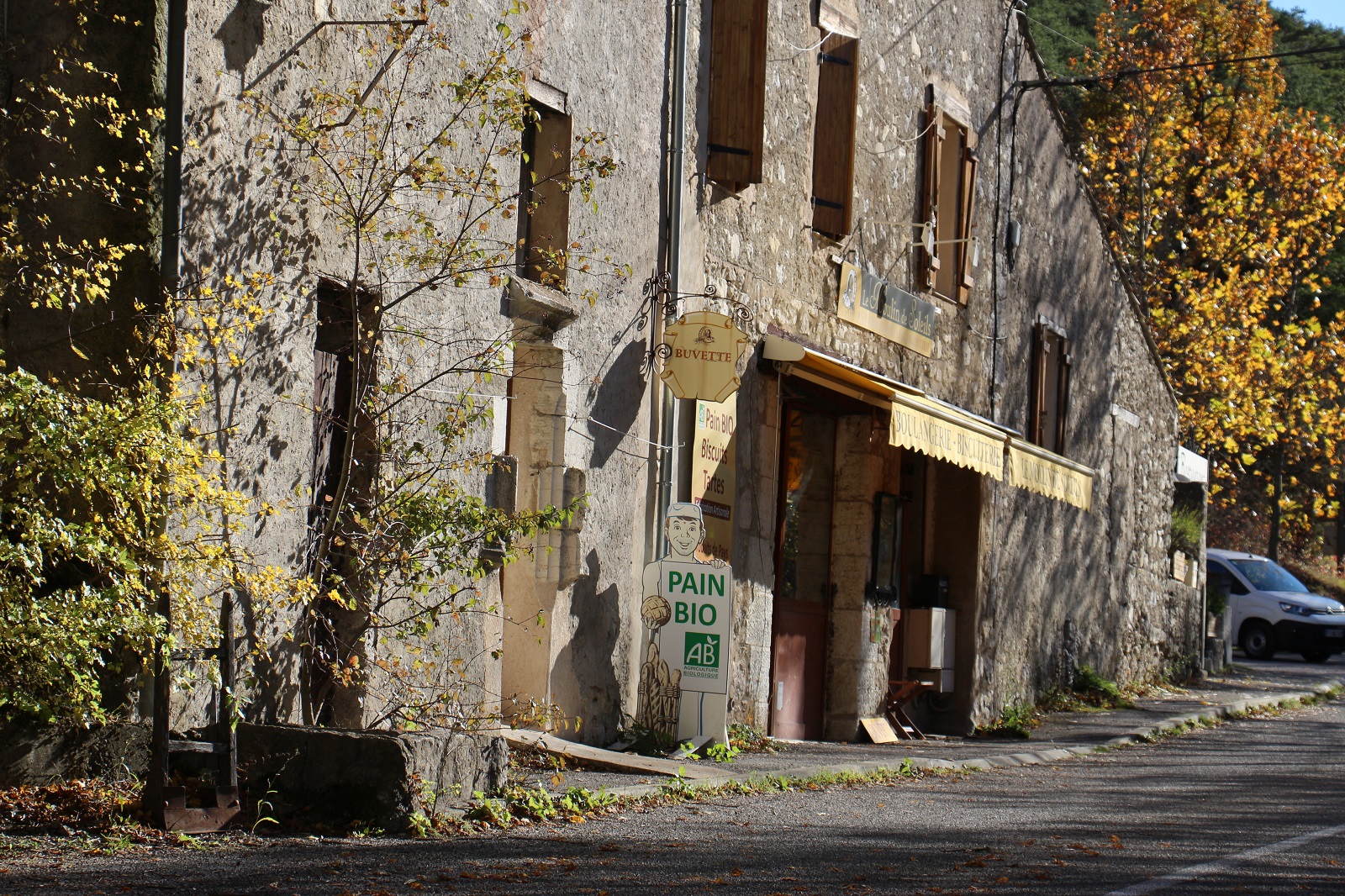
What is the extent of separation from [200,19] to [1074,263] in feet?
41.0

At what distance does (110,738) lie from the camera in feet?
20.2

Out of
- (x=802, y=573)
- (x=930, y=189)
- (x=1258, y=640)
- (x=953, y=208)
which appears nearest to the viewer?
(x=802, y=573)

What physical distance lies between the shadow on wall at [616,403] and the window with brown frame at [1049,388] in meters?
7.51

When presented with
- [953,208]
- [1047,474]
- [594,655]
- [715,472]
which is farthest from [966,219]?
[594,655]

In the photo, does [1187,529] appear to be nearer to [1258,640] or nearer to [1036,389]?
[1036,389]

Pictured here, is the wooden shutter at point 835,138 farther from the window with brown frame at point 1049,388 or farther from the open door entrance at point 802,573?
the window with brown frame at point 1049,388

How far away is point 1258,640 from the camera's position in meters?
26.0

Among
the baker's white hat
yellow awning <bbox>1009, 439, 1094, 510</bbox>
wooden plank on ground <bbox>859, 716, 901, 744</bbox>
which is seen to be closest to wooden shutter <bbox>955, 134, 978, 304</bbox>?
yellow awning <bbox>1009, 439, 1094, 510</bbox>

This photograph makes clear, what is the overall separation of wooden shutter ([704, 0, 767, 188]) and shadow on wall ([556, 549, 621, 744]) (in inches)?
119

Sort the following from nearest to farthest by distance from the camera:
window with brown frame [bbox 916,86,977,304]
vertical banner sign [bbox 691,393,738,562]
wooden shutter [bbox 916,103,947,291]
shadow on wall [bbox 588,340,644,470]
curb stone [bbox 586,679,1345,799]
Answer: curb stone [bbox 586,679,1345,799], shadow on wall [bbox 588,340,644,470], vertical banner sign [bbox 691,393,738,562], wooden shutter [bbox 916,103,947,291], window with brown frame [bbox 916,86,977,304]

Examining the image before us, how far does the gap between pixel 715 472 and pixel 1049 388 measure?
7.33 m

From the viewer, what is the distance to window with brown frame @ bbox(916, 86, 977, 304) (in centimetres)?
1409

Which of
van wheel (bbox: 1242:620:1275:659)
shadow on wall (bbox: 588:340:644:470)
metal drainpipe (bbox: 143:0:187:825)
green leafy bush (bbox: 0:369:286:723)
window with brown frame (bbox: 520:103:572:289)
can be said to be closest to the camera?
green leafy bush (bbox: 0:369:286:723)

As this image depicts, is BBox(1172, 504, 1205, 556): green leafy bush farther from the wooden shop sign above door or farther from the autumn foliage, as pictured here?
the wooden shop sign above door
